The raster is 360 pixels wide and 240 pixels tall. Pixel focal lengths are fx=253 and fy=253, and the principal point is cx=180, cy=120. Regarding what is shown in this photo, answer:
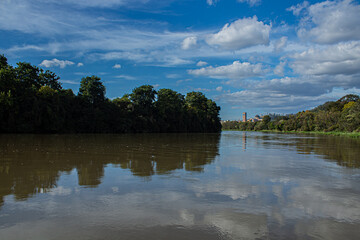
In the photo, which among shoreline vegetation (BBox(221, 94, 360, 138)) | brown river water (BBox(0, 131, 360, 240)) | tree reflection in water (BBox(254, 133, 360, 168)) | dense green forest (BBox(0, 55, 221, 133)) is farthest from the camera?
shoreline vegetation (BBox(221, 94, 360, 138))

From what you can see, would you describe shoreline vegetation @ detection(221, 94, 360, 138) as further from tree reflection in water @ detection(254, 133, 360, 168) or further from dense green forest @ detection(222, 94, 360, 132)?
tree reflection in water @ detection(254, 133, 360, 168)

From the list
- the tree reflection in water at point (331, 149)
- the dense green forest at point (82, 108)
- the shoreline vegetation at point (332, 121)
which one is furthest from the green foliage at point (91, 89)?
the shoreline vegetation at point (332, 121)

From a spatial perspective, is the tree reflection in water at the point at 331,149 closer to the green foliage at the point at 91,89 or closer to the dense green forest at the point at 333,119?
the dense green forest at the point at 333,119

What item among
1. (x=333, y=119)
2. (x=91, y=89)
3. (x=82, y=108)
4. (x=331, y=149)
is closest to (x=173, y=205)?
(x=331, y=149)

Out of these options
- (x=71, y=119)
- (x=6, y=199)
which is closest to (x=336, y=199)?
(x=6, y=199)

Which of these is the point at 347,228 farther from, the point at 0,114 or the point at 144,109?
the point at 144,109

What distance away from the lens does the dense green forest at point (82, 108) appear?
128 ft

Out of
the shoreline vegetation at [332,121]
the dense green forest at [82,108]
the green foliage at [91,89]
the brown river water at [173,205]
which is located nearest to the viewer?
the brown river water at [173,205]

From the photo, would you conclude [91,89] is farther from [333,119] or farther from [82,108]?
[333,119]

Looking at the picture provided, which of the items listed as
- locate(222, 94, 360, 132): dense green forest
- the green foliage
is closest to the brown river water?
the green foliage

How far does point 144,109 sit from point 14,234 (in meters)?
63.1

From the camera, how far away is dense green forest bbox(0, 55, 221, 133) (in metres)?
39.1

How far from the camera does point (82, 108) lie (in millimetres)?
53031

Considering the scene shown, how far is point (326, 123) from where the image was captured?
87438mm
